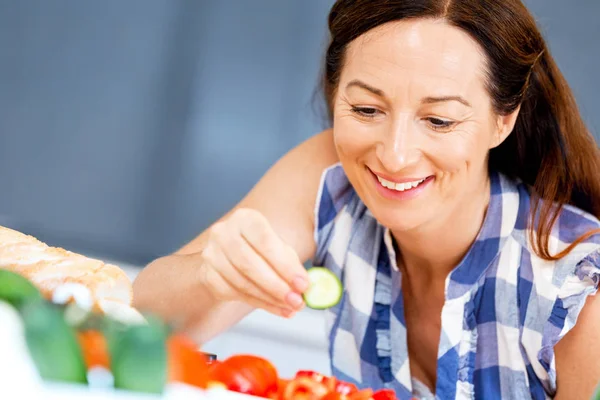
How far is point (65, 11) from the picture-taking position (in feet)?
8.93

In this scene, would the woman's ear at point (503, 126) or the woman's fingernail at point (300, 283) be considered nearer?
the woman's fingernail at point (300, 283)

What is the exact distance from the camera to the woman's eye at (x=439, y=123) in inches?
45.4

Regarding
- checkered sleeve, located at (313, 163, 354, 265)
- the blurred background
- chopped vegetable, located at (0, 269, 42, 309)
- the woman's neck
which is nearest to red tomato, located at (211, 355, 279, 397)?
chopped vegetable, located at (0, 269, 42, 309)

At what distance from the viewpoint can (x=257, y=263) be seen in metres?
0.97

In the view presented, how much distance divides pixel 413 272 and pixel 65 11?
1.73m

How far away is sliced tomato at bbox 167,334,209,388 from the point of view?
602mm

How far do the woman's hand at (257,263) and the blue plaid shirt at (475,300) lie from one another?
0.46m

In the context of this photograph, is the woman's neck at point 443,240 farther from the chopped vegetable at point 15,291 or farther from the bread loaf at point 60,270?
the chopped vegetable at point 15,291

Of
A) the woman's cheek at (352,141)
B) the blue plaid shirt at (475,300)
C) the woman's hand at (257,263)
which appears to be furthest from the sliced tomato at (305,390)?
the blue plaid shirt at (475,300)

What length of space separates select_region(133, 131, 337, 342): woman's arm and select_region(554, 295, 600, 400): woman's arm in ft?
1.62

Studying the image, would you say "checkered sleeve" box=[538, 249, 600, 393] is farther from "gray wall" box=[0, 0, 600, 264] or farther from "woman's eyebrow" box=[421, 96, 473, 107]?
"gray wall" box=[0, 0, 600, 264]

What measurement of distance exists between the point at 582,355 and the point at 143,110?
1821mm

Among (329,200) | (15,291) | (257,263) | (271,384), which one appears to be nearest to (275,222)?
(329,200)

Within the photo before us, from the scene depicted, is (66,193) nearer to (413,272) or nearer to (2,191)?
(2,191)
